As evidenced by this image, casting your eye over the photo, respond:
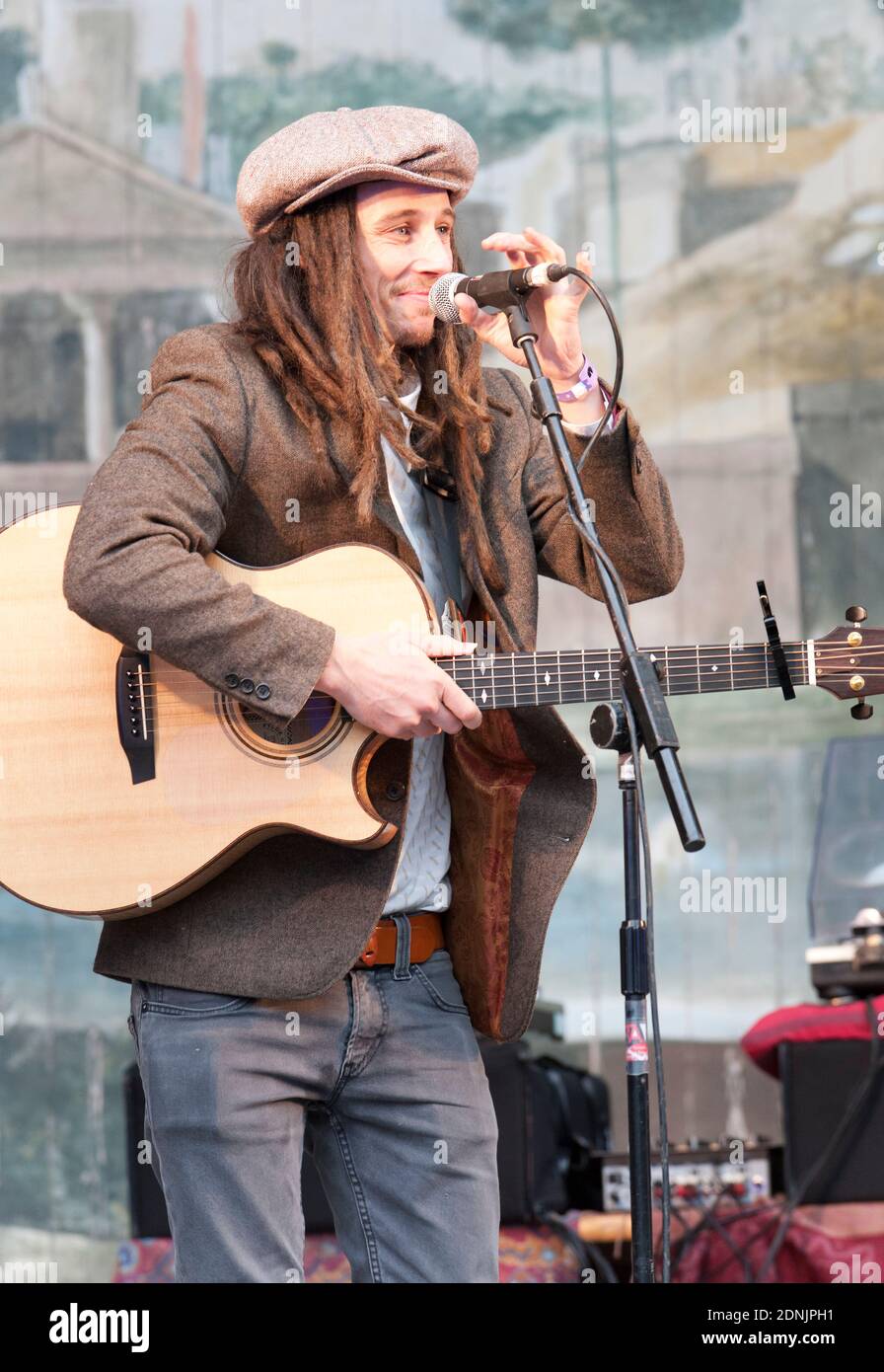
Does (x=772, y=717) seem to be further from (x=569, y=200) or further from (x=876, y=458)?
(x=569, y=200)

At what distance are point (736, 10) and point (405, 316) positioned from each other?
289 cm

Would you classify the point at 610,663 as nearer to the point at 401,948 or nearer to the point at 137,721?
the point at 401,948

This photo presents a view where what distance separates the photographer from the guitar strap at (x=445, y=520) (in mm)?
2361

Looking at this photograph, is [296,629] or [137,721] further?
Answer: [137,721]

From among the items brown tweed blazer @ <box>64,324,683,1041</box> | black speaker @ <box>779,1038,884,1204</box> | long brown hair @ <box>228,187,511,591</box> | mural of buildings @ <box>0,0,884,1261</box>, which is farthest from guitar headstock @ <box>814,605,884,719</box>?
mural of buildings @ <box>0,0,884,1261</box>

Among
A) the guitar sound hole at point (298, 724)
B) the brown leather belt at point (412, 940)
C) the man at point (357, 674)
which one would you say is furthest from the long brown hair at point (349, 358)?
the brown leather belt at point (412, 940)

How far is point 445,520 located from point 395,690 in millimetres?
388

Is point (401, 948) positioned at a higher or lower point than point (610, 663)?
lower

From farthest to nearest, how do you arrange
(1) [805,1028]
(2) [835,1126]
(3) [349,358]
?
(1) [805,1028], (2) [835,1126], (3) [349,358]

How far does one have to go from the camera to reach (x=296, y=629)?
83.4 inches

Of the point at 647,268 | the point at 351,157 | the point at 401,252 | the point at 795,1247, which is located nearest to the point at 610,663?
the point at 401,252

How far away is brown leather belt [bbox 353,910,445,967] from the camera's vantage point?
221cm

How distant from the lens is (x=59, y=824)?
2.24 m
